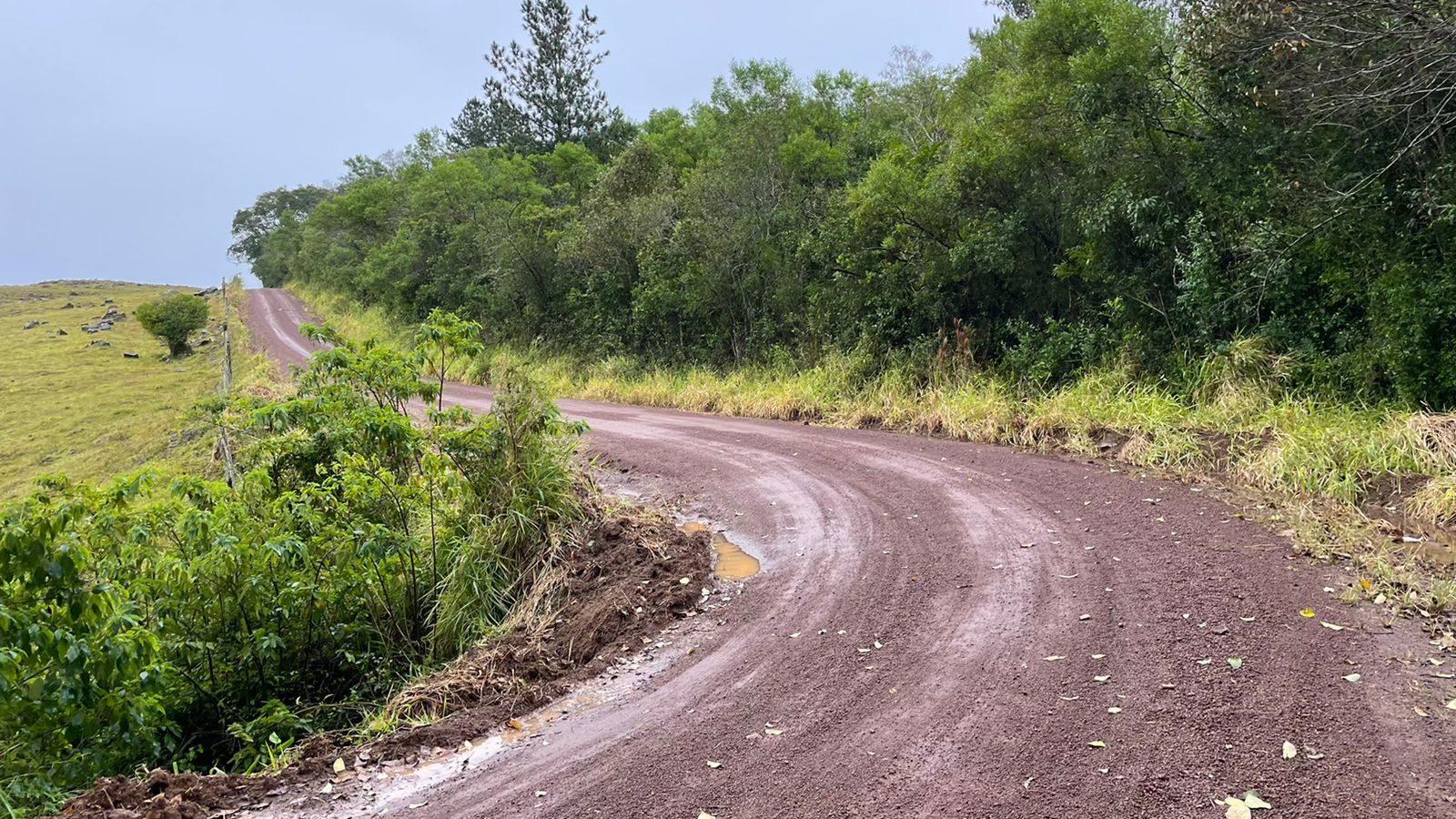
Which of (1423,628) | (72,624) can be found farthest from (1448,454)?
(72,624)

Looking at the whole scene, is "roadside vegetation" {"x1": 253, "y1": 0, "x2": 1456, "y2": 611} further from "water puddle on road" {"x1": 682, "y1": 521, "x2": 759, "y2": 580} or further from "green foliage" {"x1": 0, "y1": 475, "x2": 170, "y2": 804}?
"green foliage" {"x1": 0, "y1": 475, "x2": 170, "y2": 804}

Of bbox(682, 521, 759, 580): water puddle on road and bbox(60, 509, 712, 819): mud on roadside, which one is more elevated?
bbox(682, 521, 759, 580): water puddle on road

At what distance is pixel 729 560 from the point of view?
6070mm

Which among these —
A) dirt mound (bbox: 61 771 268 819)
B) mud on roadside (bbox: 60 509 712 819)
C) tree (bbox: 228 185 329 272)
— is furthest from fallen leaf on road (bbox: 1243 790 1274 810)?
tree (bbox: 228 185 329 272)

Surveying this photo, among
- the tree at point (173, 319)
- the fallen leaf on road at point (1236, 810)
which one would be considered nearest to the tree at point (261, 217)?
the tree at point (173, 319)

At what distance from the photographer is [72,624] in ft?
12.6

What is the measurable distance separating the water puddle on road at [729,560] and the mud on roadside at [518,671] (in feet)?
0.34

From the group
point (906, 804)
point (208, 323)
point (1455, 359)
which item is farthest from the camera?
point (208, 323)

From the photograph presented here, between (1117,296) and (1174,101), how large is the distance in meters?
2.31

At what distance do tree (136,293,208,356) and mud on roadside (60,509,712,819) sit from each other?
109ft

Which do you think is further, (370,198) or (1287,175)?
(370,198)

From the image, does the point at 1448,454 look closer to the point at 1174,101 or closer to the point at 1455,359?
the point at 1455,359

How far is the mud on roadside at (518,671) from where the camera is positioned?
3285 mm

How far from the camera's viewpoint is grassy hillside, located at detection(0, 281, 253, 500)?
1586 centimetres
